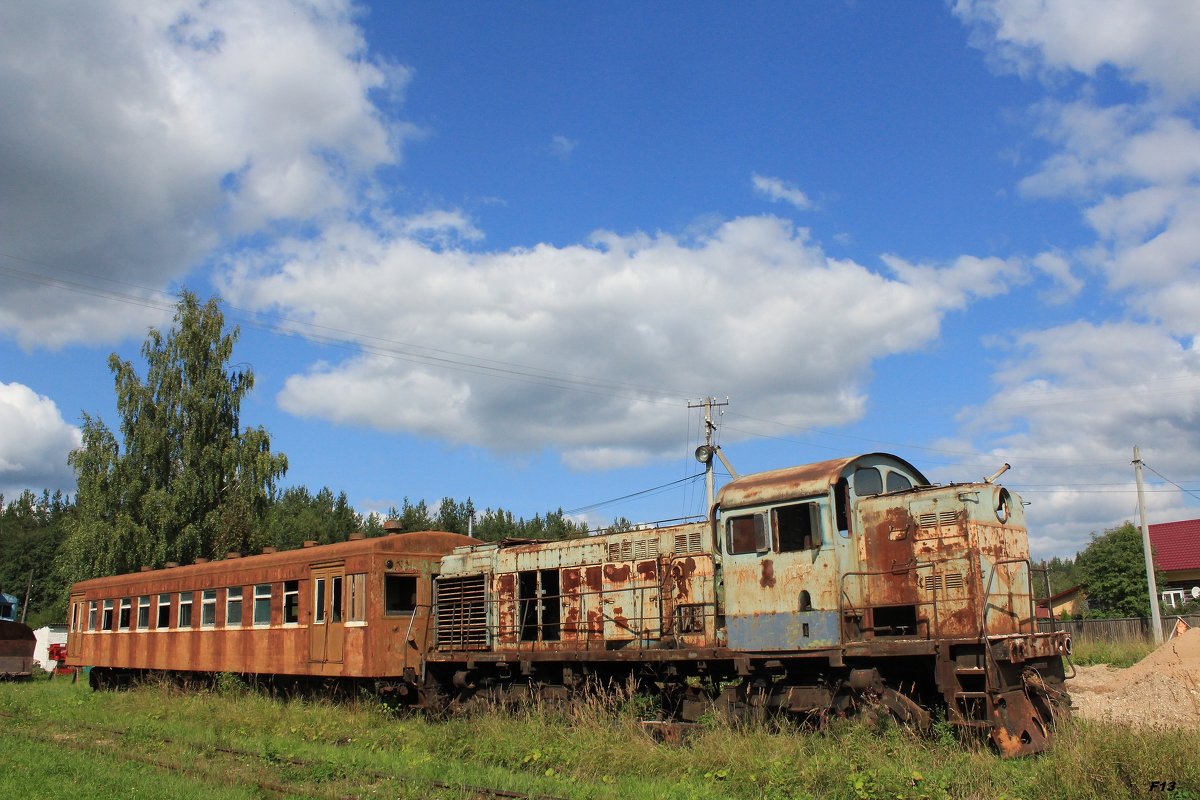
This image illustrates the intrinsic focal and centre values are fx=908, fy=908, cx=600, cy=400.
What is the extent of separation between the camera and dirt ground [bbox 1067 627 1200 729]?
1653cm

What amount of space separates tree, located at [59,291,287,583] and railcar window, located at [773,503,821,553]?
28.3m

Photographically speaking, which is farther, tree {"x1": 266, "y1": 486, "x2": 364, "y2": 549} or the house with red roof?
tree {"x1": 266, "y1": 486, "x2": 364, "y2": 549}

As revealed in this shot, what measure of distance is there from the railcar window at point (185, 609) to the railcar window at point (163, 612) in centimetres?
72

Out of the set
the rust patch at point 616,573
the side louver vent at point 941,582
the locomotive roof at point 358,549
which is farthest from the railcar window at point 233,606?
the side louver vent at point 941,582

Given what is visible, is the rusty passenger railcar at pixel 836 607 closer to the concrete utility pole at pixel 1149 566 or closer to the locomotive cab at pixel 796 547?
the locomotive cab at pixel 796 547

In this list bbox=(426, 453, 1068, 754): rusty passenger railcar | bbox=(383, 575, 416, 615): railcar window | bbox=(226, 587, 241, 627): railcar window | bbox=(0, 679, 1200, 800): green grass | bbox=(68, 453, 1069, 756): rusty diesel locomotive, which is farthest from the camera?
bbox=(226, 587, 241, 627): railcar window

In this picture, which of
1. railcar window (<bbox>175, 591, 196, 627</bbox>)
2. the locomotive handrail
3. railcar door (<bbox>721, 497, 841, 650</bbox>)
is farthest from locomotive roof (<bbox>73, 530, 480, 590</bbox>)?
the locomotive handrail

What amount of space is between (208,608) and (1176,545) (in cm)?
5441

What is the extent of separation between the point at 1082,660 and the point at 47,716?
28.2 metres

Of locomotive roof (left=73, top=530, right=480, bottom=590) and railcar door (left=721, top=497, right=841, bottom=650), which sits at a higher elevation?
locomotive roof (left=73, top=530, right=480, bottom=590)

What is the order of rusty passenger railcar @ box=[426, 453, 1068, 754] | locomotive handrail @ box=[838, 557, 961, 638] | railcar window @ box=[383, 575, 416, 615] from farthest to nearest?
railcar window @ box=[383, 575, 416, 615], locomotive handrail @ box=[838, 557, 961, 638], rusty passenger railcar @ box=[426, 453, 1068, 754]

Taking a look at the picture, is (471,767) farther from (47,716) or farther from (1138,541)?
(1138,541)

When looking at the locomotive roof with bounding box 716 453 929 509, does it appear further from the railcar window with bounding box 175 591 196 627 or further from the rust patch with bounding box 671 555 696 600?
the railcar window with bounding box 175 591 196 627

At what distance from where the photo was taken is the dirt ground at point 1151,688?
54.2 ft
